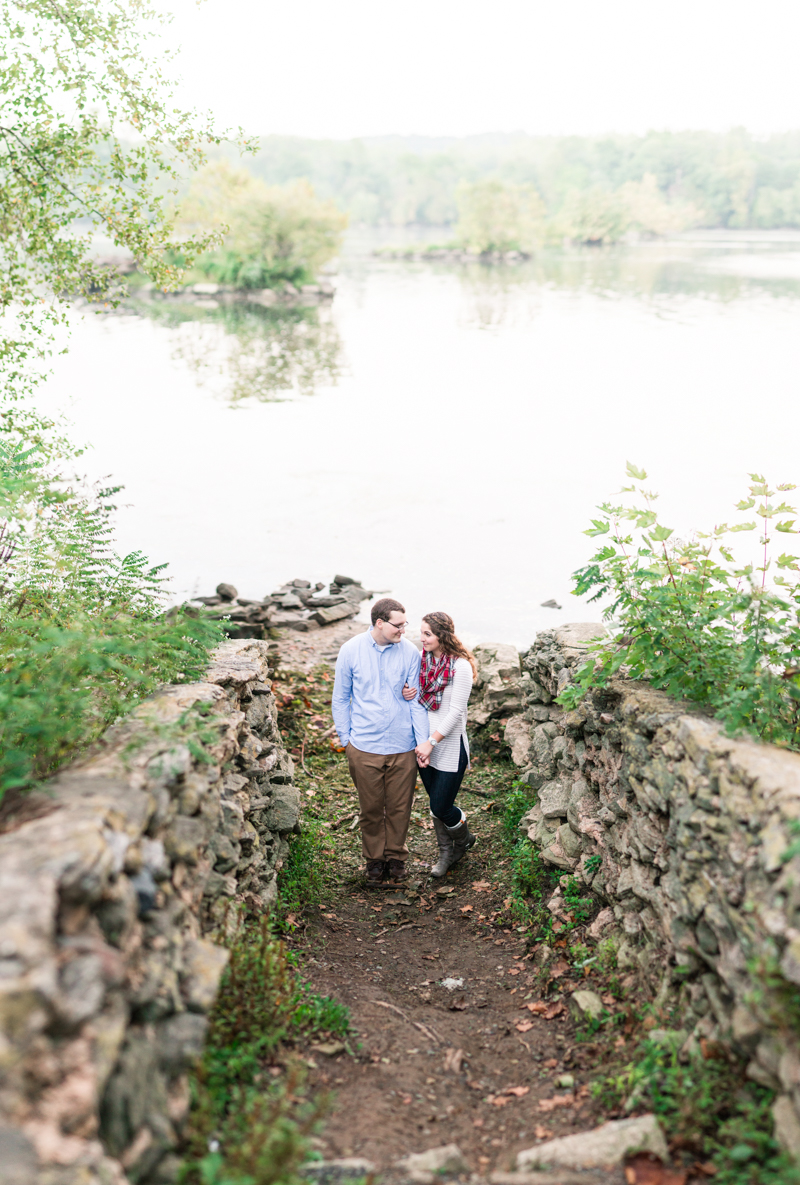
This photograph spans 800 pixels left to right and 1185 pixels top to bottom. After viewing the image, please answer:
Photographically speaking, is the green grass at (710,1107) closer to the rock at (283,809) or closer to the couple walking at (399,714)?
the couple walking at (399,714)

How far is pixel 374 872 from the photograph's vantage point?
7277 mm

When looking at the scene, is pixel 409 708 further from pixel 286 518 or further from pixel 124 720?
pixel 286 518

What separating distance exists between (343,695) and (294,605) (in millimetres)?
7940

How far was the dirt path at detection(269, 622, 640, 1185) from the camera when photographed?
430 cm

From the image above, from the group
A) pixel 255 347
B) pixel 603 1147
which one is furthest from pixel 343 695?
pixel 255 347

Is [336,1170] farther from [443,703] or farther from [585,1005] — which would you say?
[443,703]

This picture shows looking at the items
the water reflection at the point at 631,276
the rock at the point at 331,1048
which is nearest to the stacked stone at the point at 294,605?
the rock at the point at 331,1048

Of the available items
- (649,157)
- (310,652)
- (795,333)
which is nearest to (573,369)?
(795,333)

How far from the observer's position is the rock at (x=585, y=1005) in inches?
201

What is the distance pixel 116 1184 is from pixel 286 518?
17831 millimetres

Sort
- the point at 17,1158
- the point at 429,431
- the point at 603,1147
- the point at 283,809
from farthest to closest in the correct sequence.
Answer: the point at 429,431, the point at 283,809, the point at 603,1147, the point at 17,1158

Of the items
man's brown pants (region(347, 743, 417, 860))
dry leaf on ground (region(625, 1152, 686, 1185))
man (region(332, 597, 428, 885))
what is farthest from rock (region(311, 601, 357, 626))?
dry leaf on ground (region(625, 1152, 686, 1185))

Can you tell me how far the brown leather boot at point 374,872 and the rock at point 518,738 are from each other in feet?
7.30

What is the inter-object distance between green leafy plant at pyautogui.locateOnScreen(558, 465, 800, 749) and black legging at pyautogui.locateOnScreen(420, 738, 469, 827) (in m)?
1.12
